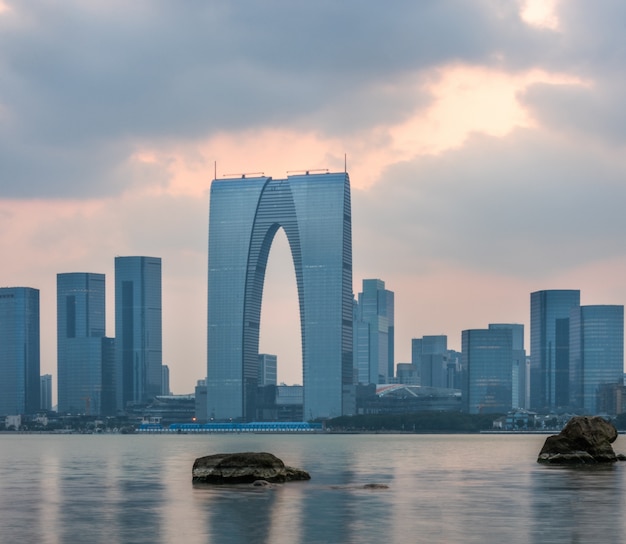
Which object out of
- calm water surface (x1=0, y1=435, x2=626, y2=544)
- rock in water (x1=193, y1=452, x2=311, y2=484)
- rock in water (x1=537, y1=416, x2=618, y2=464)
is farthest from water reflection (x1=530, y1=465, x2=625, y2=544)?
rock in water (x1=193, y1=452, x2=311, y2=484)

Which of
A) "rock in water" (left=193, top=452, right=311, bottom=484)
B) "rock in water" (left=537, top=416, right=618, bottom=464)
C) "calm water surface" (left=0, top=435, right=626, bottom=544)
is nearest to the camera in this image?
"calm water surface" (left=0, top=435, right=626, bottom=544)

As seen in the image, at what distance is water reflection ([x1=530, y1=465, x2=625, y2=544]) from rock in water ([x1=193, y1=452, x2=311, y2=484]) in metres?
19.5

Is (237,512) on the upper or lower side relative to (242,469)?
upper

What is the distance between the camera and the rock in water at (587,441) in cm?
12575

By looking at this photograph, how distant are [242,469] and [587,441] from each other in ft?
160

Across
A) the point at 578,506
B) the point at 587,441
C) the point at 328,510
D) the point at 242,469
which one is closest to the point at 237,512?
the point at 328,510

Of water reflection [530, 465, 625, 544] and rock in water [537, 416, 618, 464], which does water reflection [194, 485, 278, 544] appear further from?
rock in water [537, 416, 618, 464]

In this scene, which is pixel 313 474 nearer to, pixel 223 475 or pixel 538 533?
pixel 223 475

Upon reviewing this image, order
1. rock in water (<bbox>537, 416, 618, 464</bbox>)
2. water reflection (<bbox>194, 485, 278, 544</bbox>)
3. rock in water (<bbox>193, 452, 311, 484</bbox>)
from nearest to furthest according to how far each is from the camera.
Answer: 1. water reflection (<bbox>194, 485, 278, 544</bbox>)
2. rock in water (<bbox>193, 452, 311, 484</bbox>)
3. rock in water (<bbox>537, 416, 618, 464</bbox>)

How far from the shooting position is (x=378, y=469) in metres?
134

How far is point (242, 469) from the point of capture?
92.8m

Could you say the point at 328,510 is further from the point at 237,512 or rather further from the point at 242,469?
the point at 242,469

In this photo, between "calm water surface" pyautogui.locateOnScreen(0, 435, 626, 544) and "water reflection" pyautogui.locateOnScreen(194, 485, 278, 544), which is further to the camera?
"calm water surface" pyautogui.locateOnScreen(0, 435, 626, 544)

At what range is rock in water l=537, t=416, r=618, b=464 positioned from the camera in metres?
126
